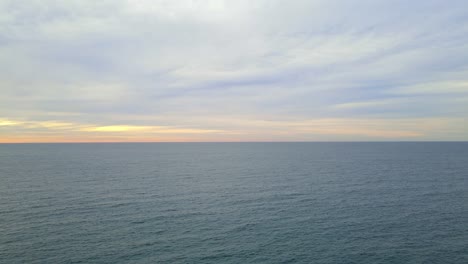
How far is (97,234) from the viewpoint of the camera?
56344 mm

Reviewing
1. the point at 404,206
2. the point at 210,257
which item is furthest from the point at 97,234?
the point at 404,206

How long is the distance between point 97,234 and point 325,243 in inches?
1618

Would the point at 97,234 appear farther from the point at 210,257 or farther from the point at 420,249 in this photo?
the point at 420,249

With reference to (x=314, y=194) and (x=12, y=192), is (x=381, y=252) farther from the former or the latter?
(x=12, y=192)

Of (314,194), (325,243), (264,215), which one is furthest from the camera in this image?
(314,194)

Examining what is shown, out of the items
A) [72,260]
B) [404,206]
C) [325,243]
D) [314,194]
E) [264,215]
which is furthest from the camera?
[314,194]

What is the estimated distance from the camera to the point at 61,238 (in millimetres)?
53969

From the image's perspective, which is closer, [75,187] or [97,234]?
[97,234]

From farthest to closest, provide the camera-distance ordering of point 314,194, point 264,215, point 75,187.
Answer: point 75,187 < point 314,194 < point 264,215

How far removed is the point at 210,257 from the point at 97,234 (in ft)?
75.8

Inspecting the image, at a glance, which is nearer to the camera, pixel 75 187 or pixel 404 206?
pixel 404 206

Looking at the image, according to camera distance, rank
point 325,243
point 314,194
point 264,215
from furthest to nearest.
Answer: point 314,194, point 264,215, point 325,243

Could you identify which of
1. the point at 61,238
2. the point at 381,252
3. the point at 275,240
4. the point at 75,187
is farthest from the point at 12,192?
the point at 381,252

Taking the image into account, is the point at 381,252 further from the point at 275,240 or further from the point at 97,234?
the point at 97,234
